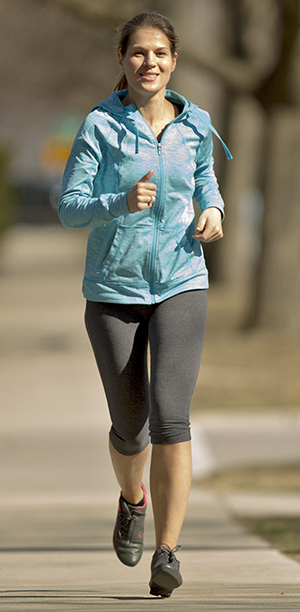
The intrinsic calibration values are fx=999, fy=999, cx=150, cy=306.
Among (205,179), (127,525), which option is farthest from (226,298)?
(205,179)

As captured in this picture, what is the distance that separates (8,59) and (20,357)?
67.9ft

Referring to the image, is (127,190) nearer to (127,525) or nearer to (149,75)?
(149,75)

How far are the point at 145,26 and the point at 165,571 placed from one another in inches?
70.7

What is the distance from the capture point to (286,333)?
451 inches

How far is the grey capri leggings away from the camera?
10.9 feet

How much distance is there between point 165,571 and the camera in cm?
319

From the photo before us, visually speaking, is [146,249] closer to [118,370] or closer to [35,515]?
[118,370]

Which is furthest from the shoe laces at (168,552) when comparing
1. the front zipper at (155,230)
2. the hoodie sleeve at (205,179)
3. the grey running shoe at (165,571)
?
the hoodie sleeve at (205,179)

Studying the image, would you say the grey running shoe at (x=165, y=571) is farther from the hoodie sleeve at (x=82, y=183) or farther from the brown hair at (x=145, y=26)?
the brown hair at (x=145, y=26)

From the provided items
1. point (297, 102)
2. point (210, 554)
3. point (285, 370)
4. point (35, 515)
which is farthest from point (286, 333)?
point (210, 554)

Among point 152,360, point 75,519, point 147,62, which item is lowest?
point 75,519

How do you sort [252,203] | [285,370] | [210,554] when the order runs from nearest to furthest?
[210,554], [285,370], [252,203]

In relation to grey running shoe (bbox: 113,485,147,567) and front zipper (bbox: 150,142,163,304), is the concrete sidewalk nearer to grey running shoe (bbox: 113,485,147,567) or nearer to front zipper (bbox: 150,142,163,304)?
grey running shoe (bbox: 113,485,147,567)

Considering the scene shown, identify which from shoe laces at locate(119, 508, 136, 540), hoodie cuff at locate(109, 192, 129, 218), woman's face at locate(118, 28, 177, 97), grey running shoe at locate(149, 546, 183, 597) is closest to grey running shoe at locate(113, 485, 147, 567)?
shoe laces at locate(119, 508, 136, 540)
